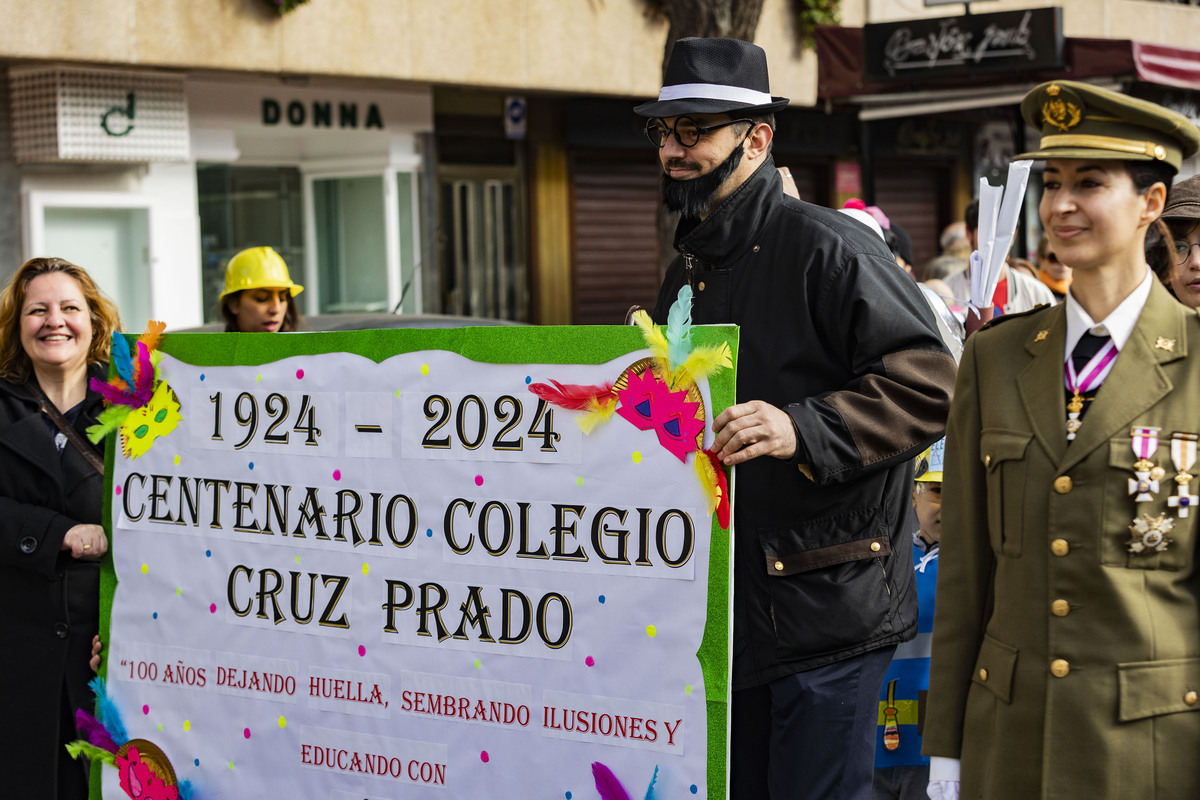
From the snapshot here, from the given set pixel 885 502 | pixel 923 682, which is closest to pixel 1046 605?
pixel 885 502

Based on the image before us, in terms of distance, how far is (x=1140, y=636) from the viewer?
2.21 m

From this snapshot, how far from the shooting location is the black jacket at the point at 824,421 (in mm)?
2863

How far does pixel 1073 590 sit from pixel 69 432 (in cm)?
301

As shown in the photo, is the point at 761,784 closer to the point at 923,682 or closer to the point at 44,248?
the point at 923,682

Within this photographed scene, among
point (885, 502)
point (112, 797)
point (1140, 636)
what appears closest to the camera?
point (1140, 636)

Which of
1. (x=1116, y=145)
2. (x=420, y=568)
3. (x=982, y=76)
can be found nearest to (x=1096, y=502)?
(x=1116, y=145)

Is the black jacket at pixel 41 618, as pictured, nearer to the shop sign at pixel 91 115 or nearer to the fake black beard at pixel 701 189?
the fake black beard at pixel 701 189

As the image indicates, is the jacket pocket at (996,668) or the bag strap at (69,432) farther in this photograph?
the bag strap at (69,432)

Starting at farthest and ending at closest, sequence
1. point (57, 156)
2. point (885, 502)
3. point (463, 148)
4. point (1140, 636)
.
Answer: point (463, 148) → point (57, 156) → point (885, 502) → point (1140, 636)

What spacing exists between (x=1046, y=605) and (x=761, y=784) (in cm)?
103

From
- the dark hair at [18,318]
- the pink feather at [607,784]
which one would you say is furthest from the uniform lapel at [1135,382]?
the dark hair at [18,318]

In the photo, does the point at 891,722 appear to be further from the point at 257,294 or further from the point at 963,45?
the point at 963,45

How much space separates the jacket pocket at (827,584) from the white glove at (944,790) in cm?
43

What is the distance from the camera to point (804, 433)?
9.04ft
